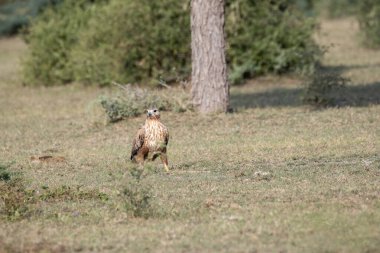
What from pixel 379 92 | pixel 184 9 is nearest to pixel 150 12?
pixel 184 9

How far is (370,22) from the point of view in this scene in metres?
31.7

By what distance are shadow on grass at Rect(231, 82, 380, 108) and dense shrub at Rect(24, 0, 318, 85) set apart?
171cm

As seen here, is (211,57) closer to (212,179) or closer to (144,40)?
(212,179)

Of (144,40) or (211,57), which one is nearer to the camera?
(211,57)

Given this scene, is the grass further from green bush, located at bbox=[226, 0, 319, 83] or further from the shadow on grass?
green bush, located at bbox=[226, 0, 319, 83]

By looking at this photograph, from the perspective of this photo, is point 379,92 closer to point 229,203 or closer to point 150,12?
point 150,12

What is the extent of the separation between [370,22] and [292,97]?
11.6 metres

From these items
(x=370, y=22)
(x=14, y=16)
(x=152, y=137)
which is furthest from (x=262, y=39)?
(x=14, y=16)

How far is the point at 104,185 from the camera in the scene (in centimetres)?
1176

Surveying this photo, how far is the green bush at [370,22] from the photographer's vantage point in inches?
1212

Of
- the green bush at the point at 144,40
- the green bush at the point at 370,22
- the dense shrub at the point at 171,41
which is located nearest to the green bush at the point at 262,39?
the dense shrub at the point at 171,41

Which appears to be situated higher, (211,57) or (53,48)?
(211,57)

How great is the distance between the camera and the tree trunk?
1788 centimetres

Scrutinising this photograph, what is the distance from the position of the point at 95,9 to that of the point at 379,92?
8.55m
